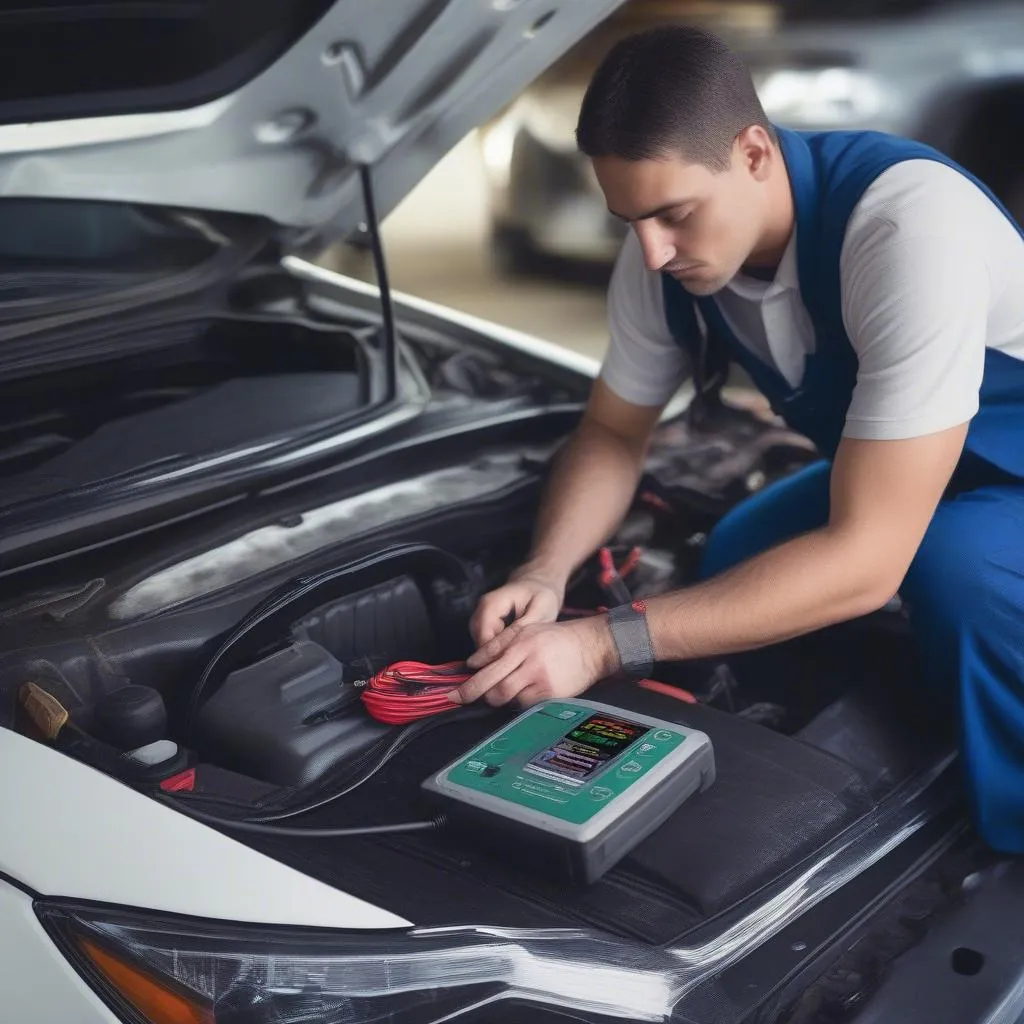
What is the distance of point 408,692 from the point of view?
48.3 inches

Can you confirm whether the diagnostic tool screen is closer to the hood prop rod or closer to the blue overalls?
the blue overalls

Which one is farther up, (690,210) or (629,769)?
(690,210)

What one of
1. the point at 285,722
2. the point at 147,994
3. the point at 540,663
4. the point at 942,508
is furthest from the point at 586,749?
the point at 942,508

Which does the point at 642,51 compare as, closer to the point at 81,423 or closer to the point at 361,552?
the point at 361,552

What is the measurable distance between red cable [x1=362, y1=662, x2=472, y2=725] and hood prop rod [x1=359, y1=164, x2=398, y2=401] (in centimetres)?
56

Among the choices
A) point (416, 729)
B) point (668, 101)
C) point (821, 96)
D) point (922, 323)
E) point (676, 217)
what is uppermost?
point (668, 101)

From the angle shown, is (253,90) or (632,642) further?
(253,90)

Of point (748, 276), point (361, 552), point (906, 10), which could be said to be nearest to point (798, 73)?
point (906, 10)

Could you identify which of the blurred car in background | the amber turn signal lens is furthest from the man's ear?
the blurred car in background

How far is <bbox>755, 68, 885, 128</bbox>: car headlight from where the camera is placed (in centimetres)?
405

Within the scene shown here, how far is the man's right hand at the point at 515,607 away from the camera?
1347 mm

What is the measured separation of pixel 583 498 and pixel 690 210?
400mm

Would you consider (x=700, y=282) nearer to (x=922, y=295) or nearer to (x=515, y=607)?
(x=922, y=295)

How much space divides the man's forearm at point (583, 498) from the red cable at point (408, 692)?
0.26 metres
